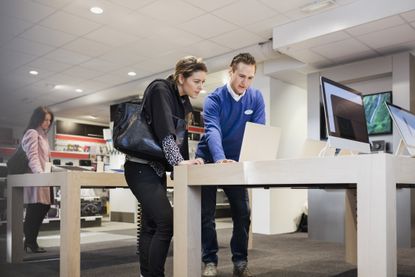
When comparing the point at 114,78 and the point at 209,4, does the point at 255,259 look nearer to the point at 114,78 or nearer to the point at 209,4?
the point at 209,4

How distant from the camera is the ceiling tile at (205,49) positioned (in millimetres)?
5168

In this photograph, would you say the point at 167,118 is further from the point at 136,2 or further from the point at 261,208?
the point at 261,208

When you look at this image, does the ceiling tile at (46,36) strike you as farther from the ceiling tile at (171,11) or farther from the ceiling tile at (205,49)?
the ceiling tile at (205,49)

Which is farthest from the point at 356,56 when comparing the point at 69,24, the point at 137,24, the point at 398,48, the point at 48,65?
the point at 48,65

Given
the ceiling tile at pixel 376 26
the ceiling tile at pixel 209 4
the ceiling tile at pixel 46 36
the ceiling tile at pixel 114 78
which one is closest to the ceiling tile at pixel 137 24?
the ceiling tile at pixel 209 4

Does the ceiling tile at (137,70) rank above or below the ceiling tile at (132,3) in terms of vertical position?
below

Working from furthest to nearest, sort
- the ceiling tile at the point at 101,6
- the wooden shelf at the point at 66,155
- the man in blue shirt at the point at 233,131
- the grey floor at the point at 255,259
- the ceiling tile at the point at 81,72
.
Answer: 1. the wooden shelf at the point at 66,155
2. the ceiling tile at the point at 81,72
3. the ceiling tile at the point at 101,6
4. the grey floor at the point at 255,259
5. the man in blue shirt at the point at 233,131

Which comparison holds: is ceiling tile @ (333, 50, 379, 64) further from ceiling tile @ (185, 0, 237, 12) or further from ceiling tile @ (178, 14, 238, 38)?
ceiling tile @ (185, 0, 237, 12)

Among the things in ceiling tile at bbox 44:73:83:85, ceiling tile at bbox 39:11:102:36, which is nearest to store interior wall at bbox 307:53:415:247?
ceiling tile at bbox 39:11:102:36

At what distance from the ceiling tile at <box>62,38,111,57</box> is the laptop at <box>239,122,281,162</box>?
3945 mm

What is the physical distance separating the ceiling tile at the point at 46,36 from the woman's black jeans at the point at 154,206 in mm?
3655

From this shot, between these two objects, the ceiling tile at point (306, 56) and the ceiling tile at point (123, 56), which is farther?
the ceiling tile at point (123, 56)

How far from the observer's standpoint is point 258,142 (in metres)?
1.67

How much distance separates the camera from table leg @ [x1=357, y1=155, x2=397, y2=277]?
1.08 m
